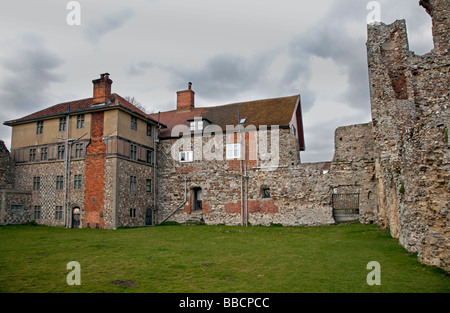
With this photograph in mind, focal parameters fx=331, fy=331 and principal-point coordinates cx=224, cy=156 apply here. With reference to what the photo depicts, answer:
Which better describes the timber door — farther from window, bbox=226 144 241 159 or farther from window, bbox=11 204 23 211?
window, bbox=11 204 23 211

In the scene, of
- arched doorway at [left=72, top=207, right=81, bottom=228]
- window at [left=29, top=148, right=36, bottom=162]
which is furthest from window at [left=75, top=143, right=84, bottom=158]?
window at [left=29, top=148, right=36, bottom=162]

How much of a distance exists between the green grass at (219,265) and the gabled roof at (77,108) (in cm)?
1126

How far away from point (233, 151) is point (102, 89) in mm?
11303

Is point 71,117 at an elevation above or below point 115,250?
above

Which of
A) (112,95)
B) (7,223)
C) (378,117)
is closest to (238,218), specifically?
(378,117)

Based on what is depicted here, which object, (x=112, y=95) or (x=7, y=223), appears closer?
(x=7, y=223)

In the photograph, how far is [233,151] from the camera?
1025 inches

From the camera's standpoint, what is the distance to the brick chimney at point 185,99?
105ft

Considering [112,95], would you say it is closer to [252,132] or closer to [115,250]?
[252,132]

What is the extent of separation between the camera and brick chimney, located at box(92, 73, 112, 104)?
84.3 ft

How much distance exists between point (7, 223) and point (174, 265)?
19.8 meters

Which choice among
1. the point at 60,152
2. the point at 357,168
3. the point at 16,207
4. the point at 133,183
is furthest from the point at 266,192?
the point at 16,207

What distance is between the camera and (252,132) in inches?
1014

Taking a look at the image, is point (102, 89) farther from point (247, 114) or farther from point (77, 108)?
point (247, 114)
